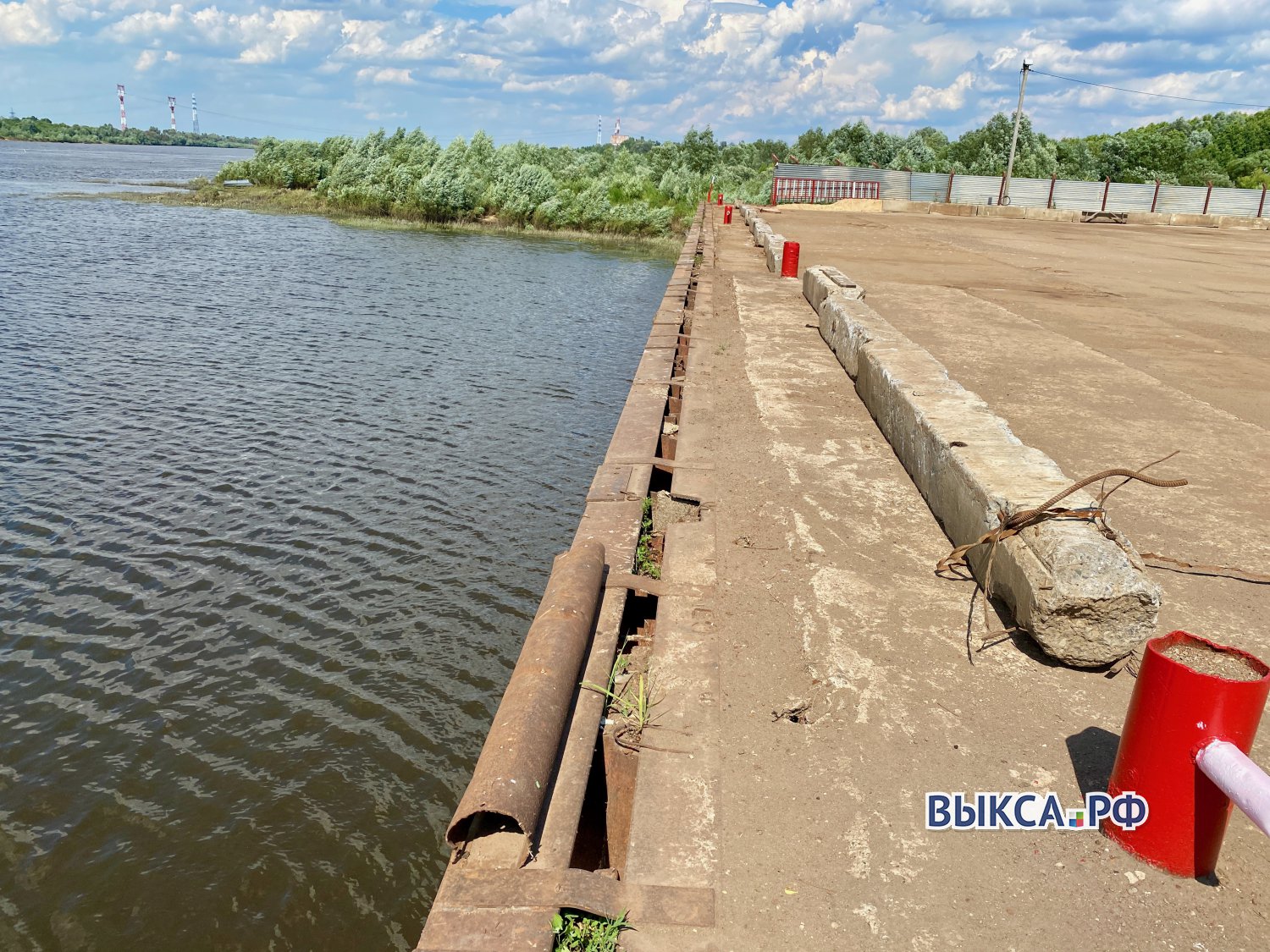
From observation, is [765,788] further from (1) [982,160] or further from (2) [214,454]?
(1) [982,160]

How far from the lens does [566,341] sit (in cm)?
1509

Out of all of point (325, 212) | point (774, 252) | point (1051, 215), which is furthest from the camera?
point (325, 212)

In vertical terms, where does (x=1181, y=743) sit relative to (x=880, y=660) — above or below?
above

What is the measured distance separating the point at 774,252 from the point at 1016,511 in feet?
43.5

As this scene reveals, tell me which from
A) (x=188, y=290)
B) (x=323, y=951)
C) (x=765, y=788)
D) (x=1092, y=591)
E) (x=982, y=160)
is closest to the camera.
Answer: (x=765, y=788)

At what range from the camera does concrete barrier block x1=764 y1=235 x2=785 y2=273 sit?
16.2m

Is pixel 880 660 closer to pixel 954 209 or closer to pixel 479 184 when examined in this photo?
pixel 479 184

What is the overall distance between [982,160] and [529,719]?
58588 millimetres

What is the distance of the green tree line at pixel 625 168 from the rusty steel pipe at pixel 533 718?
105 ft

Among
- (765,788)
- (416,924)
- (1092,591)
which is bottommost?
(416,924)

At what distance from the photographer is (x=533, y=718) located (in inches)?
118

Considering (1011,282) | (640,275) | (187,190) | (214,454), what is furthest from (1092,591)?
(187,190)

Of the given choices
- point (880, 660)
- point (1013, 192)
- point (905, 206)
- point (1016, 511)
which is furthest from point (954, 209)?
point (880, 660)

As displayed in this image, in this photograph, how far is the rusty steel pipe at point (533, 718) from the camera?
2686 millimetres
